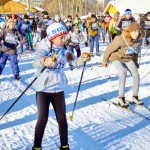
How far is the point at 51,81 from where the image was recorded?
2.64m

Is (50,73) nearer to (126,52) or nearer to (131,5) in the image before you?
(126,52)

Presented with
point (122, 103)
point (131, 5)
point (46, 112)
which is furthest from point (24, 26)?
point (131, 5)

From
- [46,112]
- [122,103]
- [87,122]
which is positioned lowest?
[87,122]

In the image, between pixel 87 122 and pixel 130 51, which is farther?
pixel 130 51

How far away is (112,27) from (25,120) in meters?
9.26

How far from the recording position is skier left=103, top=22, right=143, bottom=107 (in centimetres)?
405

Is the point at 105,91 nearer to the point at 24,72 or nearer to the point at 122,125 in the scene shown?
the point at 122,125

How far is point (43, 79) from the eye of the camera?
103 inches

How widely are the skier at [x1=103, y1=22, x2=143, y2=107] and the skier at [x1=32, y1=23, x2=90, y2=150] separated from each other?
65.6 inches

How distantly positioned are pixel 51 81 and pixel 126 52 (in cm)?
217

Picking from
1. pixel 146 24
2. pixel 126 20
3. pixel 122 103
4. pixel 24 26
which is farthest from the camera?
pixel 24 26

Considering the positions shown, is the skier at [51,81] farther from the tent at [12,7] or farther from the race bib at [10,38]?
the tent at [12,7]

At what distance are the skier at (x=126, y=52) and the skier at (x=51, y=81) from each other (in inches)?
65.6

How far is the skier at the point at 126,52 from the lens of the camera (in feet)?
13.3
